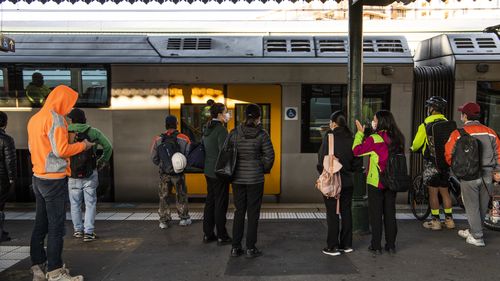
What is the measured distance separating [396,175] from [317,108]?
2.87 metres

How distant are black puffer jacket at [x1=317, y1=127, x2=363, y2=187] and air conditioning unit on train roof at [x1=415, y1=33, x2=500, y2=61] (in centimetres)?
360

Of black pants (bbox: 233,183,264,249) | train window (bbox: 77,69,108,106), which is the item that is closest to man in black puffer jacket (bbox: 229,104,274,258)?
black pants (bbox: 233,183,264,249)

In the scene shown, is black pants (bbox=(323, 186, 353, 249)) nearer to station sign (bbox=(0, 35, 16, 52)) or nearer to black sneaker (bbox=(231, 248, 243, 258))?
black sneaker (bbox=(231, 248, 243, 258))

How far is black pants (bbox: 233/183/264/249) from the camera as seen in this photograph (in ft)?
15.7

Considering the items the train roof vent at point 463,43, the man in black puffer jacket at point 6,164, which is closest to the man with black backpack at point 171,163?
the man in black puffer jacket at point 6,164

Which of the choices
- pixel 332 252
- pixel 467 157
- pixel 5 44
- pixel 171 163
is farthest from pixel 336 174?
pixel 5 44

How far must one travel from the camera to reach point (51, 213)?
3.97 meters

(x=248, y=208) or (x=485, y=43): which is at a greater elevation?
(x=485, y=43)

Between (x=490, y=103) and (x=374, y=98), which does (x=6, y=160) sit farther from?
(x=490, y=103)

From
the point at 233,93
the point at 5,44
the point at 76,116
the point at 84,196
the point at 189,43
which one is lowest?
the point at 84,196

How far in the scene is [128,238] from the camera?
5574 mm

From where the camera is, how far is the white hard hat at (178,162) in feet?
18.7

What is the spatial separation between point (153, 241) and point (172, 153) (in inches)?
47.3

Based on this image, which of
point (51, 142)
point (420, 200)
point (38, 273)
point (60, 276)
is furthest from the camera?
point (420, 200)
